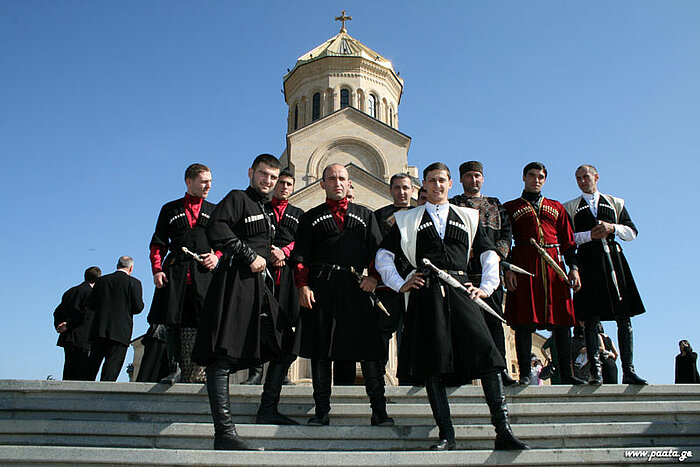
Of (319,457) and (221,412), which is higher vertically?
(221,412)

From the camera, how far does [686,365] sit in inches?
394

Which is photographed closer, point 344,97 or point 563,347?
point 563,347

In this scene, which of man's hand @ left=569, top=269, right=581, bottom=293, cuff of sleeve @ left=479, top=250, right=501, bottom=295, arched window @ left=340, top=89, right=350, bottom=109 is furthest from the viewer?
arched window @ left=340, top=89, right=350, bottom=109

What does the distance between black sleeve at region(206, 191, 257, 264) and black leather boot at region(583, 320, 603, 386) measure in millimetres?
3874

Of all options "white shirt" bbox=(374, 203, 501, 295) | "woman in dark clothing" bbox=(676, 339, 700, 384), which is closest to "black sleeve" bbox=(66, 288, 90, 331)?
"white shirt" bbox=(374, 203, 501, 295)

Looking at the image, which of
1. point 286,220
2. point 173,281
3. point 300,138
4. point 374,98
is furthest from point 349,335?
point 374,98

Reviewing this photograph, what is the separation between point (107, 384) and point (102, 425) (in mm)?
800

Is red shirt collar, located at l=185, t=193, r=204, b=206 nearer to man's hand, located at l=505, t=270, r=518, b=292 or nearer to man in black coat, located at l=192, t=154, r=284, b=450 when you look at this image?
man in black coat, located at l=192, t=154, r=284, b=450

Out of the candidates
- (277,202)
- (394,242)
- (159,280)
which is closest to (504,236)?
(394,242)

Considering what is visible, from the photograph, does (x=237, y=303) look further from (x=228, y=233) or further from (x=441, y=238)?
(x=441, y=238)

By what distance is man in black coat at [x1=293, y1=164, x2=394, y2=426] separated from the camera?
506cm

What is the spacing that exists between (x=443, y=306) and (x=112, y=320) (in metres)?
4.60

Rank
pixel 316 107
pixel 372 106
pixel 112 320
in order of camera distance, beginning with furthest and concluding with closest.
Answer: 1. pixel 372 106
2. pixel 316 107
3. pixel 112 320

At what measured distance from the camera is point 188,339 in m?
6.59
